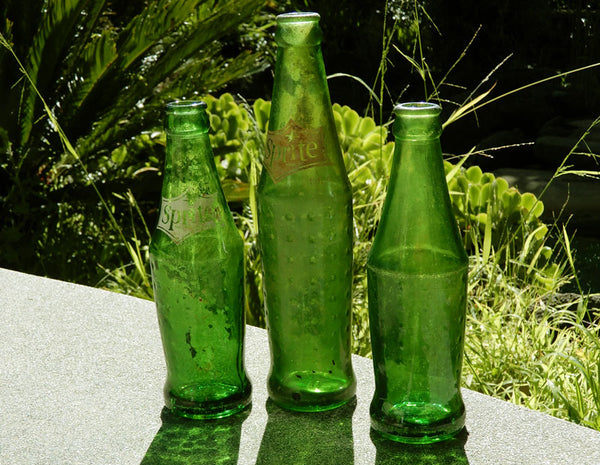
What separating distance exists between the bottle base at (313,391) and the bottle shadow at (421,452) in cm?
9

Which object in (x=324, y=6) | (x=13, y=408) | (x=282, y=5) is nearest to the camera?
(x=13, y=408)

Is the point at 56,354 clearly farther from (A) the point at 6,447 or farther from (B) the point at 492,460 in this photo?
(B) the point at 492,460

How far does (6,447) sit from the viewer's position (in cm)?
103

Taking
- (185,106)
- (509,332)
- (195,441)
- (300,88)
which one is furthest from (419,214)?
(509,332)

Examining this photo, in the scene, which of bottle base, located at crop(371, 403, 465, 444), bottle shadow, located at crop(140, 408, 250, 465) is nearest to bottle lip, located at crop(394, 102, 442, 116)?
bottle base, located at crop(371, 403, 465, 444)

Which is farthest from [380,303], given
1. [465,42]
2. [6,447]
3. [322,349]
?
[465,42]

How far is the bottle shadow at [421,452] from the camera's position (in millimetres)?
960

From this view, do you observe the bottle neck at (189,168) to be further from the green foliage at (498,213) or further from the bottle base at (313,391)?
the green foliage at (498,213)

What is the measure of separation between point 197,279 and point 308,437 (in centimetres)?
26

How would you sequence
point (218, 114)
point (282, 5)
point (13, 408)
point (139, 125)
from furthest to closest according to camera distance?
point (282, 5), point (218, 114), point (139, 125), point (13, 408)

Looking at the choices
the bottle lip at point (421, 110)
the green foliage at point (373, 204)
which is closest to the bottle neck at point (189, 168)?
the bottle lip at point (421, 110)

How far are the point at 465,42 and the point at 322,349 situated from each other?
5.60 metres

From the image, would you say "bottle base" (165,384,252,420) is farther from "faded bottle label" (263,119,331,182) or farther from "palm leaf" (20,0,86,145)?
"palm leaf" (20,0,86,145)

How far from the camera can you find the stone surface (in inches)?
38.7
